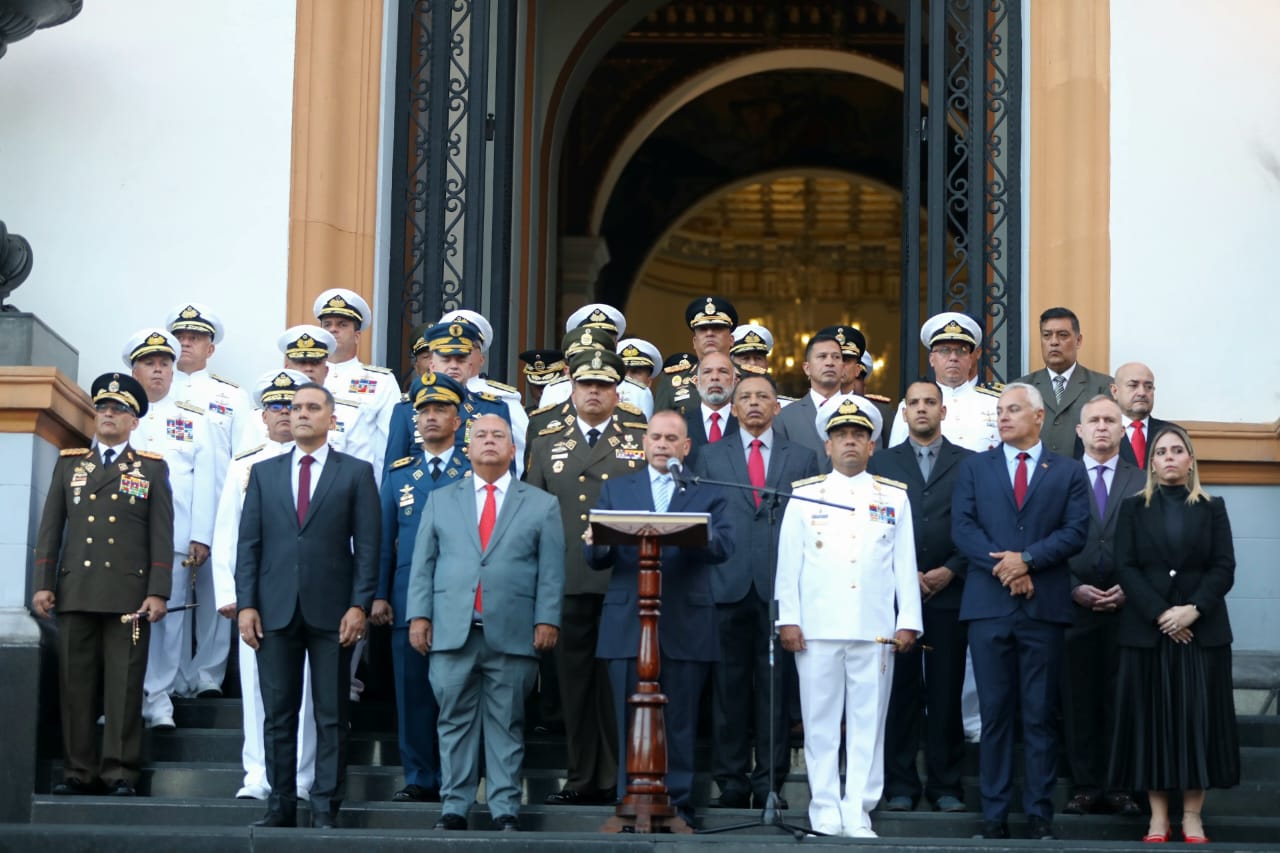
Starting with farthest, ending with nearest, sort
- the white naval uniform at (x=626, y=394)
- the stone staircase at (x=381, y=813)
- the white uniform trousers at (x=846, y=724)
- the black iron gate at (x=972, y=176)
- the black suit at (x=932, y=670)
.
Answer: the black iron gate at (x=972, y=176)
the white naval uniform at (x=626, y=394)
the black suit at (x=932, y=670)
the white uniform trousers at (x=846, y=724)
the stone staircase at (x=381, y=813)

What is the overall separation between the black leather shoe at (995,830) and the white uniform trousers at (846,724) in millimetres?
439

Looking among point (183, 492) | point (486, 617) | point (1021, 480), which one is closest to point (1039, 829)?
point (1021, 480)

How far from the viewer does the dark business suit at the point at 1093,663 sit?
32.2 ft

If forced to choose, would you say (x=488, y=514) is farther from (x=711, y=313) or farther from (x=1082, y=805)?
(x=1082, y=805)

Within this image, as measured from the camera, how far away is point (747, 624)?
32.8ft

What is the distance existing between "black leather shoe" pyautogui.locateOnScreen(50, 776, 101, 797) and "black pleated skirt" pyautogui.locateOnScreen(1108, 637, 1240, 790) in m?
4.23

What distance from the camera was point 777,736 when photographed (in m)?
9.77

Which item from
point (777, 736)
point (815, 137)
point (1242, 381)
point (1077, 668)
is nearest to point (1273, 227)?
point (1242, 381)

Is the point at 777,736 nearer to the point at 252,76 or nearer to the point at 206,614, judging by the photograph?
the point at 206,614

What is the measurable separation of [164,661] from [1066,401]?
171 inches

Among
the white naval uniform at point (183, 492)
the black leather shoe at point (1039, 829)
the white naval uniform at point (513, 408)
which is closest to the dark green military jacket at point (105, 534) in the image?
the white naval uniform at point (183, 492)

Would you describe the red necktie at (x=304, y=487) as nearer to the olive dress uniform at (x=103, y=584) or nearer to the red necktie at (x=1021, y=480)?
the olive dress uniform at (x=103, y=584)

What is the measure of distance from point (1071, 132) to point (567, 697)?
467 cm

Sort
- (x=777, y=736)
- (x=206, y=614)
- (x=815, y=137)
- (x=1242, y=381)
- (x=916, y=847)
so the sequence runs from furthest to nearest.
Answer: (x=815, y=137), (x=1242, y=381), (x=206, y=614), (x=777, y=736), (x=916, y=847)
